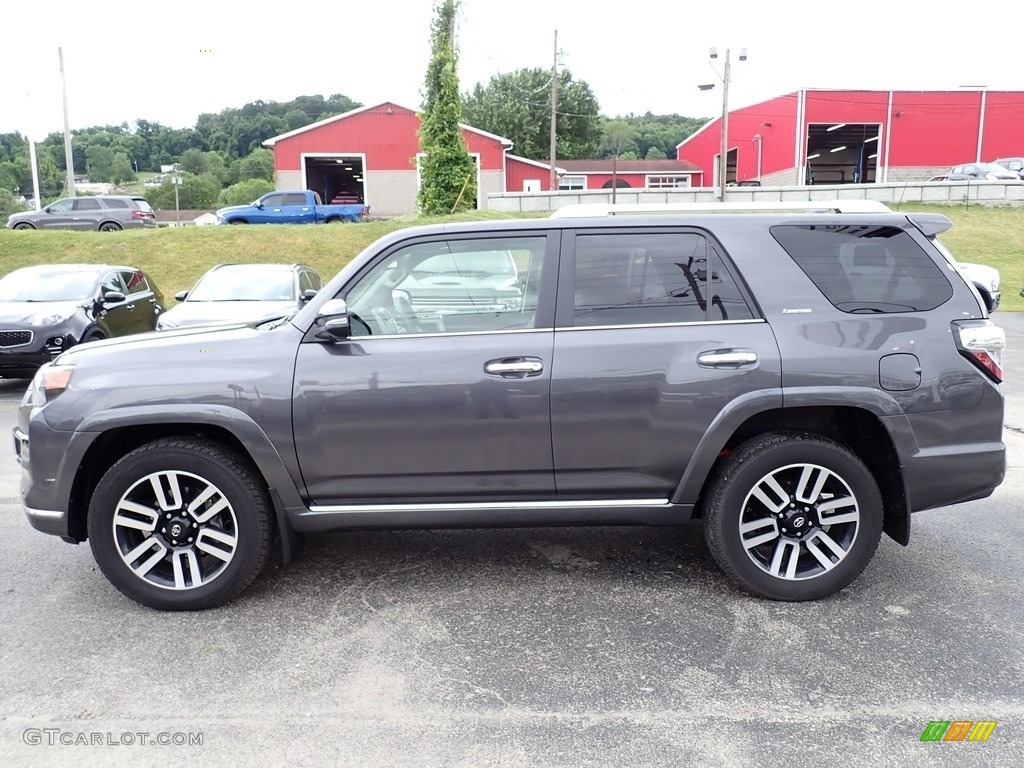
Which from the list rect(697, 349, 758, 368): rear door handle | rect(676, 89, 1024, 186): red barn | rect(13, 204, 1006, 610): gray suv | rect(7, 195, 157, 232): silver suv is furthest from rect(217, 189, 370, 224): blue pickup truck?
rect(697, 349, 758, 368): rear door handle

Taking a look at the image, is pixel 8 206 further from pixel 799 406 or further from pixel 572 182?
pixel 799 406

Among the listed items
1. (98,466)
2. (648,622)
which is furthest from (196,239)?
(648,622)

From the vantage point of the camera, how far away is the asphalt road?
281cm

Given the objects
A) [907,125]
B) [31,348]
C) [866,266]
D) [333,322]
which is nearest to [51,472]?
[333,322]

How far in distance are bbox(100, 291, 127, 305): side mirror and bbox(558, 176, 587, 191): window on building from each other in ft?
149

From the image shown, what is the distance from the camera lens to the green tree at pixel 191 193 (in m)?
87.4

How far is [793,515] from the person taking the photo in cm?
384

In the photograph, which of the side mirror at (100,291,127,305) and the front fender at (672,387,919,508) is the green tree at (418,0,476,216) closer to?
the side mirror at (100,291,127,305)

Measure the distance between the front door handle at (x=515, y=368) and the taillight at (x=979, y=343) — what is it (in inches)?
77.6

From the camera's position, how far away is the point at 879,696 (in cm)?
310

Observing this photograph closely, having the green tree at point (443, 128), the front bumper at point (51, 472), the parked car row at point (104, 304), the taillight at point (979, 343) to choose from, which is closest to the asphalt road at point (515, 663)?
the front bumper at point (51, 472)

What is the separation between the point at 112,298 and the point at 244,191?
260ft

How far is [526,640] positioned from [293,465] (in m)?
1.32

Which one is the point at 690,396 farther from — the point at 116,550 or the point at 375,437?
the point at 116,550
